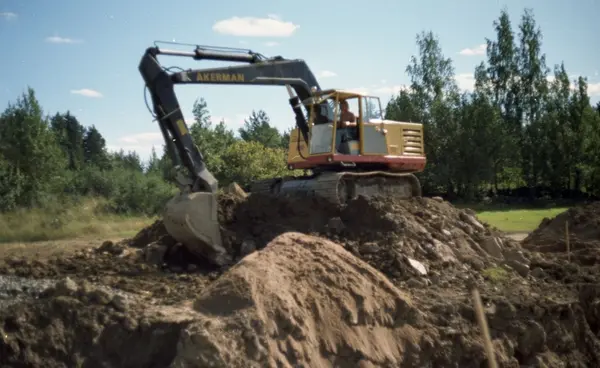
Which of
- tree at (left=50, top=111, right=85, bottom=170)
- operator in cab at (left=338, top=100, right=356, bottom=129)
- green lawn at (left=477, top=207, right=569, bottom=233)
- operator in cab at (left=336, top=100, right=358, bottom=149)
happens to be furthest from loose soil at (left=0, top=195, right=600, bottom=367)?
tree at (left=50, top=111, right=85, bottom=170)

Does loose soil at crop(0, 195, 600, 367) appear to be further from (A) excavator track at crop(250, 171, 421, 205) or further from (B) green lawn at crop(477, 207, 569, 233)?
(B) green lawn at crop(477, 207, 569, 233)

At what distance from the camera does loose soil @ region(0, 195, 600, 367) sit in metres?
5.83

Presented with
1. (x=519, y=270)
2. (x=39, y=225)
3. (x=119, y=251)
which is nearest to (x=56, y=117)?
(x=39, y=225)

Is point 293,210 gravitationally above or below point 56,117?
below

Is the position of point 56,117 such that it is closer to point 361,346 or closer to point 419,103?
point 419,103

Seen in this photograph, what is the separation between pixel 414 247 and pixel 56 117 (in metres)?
49.3

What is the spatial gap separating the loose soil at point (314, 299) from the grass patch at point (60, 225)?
996cm

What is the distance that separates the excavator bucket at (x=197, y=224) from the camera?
32.9ft

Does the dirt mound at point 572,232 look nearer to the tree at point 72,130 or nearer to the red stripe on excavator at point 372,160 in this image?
the red stripe on excavator at point 372,160

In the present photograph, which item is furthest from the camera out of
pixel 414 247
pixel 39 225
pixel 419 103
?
pixel 419 103

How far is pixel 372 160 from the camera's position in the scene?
532 inches

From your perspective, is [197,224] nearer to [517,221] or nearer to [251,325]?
[251,325]

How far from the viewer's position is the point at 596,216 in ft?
55.3

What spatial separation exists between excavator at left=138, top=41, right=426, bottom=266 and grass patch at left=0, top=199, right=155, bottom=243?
32.9 feet
